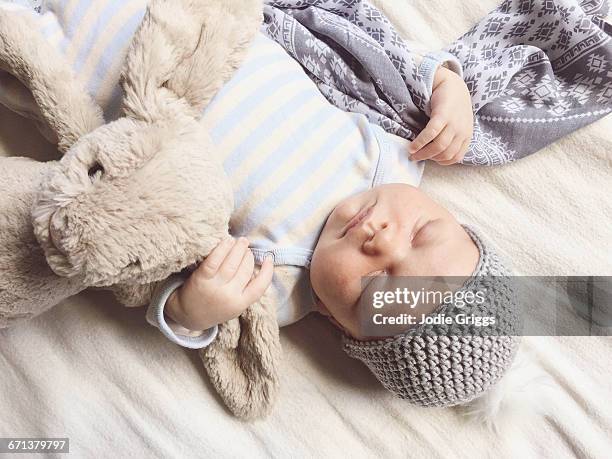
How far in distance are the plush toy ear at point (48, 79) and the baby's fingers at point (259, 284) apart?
0.29 metres

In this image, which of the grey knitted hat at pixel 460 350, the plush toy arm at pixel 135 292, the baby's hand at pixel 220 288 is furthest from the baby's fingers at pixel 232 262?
the grey knitted hat at pixel 460 350

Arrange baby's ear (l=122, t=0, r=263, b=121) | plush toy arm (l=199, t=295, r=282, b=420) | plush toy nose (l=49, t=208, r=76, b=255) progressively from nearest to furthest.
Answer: plush toy nose (l=49, t=208, r=76, b=255) → baby's ear (l=122, t=0, r=263, b=121) → plush toy arm (l=199, t=295, r=282, b=420)

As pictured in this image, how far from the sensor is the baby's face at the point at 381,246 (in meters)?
0.72

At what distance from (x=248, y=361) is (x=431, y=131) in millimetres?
434

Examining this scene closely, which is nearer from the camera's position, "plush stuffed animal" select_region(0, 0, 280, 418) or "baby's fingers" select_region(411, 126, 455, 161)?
"plush stuffed animal" select_region(0, 0, 280, 418)

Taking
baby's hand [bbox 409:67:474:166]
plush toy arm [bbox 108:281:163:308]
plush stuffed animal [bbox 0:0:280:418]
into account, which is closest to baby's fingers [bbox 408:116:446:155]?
baby's hand [bbox 409:67:474:166]

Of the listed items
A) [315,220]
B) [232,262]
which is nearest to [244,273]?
[232,262]

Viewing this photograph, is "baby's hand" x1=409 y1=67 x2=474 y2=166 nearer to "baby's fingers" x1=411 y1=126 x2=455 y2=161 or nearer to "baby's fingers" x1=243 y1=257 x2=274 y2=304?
"baby's fingers" x1=411 y1=126 x2=455 y2=161

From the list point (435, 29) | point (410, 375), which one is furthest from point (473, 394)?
point (435, 29)

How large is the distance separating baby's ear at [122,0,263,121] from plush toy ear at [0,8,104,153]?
0.29 feet

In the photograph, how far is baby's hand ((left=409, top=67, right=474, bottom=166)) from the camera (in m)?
0.83

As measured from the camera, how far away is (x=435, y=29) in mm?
977

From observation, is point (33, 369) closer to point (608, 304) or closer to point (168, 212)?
point (168, 212)

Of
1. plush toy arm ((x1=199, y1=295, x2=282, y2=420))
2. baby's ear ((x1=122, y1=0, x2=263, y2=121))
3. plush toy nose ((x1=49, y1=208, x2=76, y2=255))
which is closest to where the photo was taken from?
plush toy nose ((x1=49, y1=208, x2=76, y2=255))
